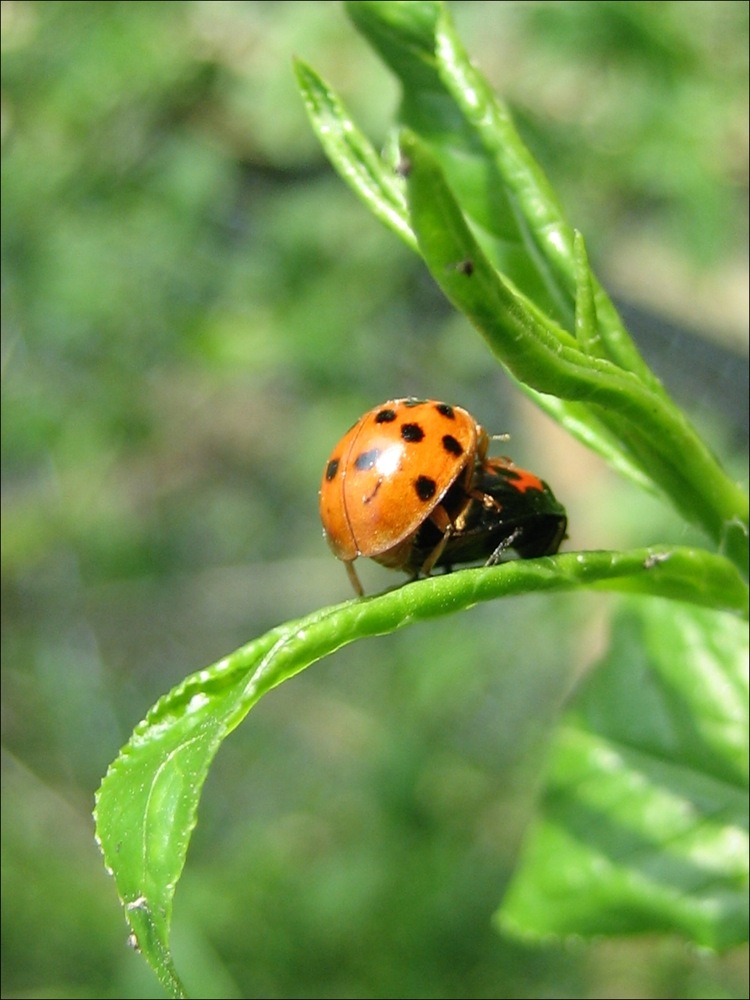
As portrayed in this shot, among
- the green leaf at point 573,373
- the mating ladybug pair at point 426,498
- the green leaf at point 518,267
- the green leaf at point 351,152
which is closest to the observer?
the green leaf at point 573,373

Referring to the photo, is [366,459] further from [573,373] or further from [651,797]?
[651,797]

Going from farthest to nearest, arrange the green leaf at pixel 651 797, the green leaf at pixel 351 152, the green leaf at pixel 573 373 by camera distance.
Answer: the green leaf at pixel 651 797 < the green leaf at pixel 351 152 < the green leaf at pixel 573 373

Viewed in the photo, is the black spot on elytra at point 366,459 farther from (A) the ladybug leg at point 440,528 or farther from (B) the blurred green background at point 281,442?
(B) the blurred green background at point 281,442

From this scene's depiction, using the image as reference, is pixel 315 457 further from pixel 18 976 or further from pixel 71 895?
pixel 18 976

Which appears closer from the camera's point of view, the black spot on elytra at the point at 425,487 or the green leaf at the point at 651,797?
the black spot on elytra at the point at 425,487

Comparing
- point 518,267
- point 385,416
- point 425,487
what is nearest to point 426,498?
point 425,487

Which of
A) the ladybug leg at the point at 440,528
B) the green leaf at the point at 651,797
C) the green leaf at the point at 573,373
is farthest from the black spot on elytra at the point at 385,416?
the green leaf at the point at 651,797

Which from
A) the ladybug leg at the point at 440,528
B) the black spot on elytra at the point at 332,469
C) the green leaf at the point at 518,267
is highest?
the green leaf at the point at 518,267
